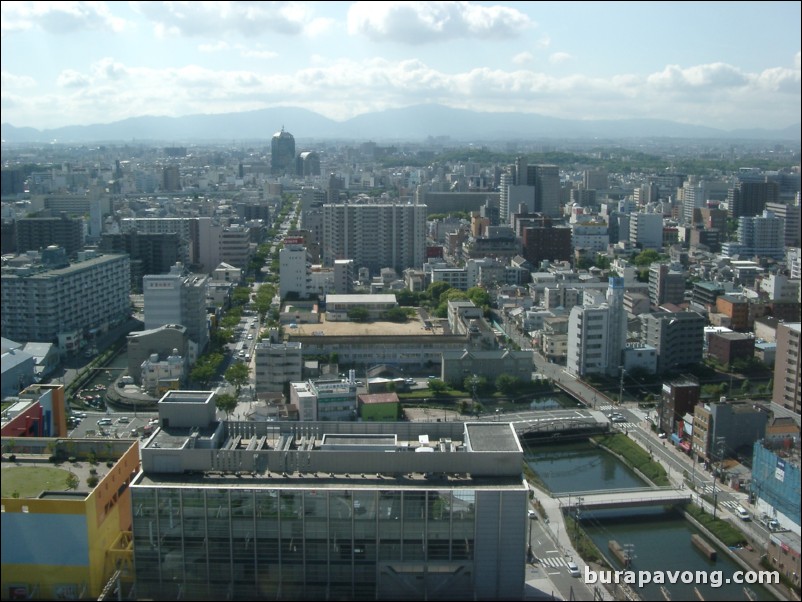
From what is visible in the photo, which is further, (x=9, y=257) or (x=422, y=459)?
(x=9, y=257)

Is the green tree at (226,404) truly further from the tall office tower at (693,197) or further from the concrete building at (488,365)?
the tall office tower at (693,197)

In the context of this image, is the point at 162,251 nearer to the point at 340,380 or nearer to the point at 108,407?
the point at 108,407

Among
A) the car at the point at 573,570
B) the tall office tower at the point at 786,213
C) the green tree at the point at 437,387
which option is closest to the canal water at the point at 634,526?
the car at the point at 573,570

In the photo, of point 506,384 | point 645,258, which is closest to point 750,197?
point 645,258

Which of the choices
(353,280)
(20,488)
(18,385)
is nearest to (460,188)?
(353,280)

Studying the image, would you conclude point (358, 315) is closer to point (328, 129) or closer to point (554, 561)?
point (554, 561)

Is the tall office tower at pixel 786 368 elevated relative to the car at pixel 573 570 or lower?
elevated
